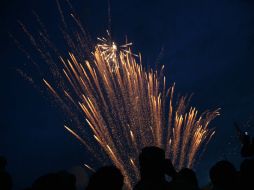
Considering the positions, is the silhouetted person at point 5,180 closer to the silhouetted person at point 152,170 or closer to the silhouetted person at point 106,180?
the silhouetted person at point 106,180

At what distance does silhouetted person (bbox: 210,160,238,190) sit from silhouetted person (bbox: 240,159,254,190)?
16 cm

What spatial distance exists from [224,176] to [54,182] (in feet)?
12.0

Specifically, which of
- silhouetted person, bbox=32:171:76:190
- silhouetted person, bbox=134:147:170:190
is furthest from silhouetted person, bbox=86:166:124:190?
silhouetted person, bbox=32:171:76:190

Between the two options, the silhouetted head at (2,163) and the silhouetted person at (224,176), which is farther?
the silhouetted head at (2,163)

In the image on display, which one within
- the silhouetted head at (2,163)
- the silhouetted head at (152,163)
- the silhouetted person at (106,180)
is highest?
the silhouetted head at (2,163)

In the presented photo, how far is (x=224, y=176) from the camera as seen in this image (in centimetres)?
553

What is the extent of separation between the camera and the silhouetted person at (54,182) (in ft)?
15.3

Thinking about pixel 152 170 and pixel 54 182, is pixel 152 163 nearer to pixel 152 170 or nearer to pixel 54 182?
pixel 152 170

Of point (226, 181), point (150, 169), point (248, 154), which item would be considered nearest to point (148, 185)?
point (150, 169)

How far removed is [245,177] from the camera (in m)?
5.29

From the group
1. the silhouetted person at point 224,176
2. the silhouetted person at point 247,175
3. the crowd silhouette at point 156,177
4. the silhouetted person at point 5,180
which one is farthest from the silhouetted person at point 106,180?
the silhouetted person at point 5,180

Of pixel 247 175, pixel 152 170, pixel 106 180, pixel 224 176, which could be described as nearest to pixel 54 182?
pixel 106 180

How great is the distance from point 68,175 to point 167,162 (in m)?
2.01

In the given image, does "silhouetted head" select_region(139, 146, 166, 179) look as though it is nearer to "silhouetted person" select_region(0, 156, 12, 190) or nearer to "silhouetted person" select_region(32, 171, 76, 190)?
"silhouetted person" select_region(32, 171, 76, 190)
